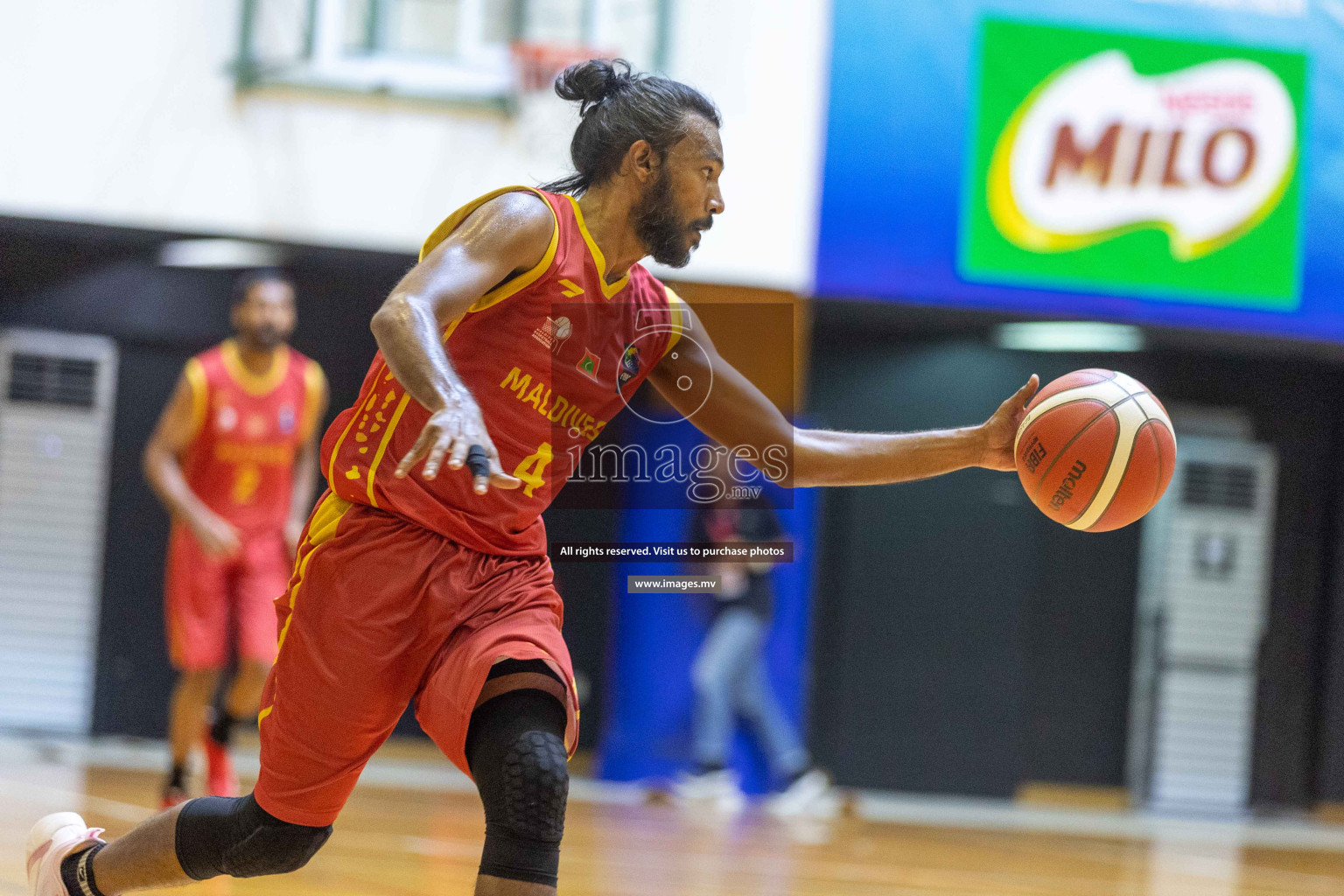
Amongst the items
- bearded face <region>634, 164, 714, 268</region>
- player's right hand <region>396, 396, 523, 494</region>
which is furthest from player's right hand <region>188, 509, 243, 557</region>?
player's right hand <region>396, 396, 523, 494</region>

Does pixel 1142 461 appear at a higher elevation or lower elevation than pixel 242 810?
higher

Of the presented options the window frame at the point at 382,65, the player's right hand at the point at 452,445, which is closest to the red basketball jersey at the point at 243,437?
the window frame at the point at 382,65

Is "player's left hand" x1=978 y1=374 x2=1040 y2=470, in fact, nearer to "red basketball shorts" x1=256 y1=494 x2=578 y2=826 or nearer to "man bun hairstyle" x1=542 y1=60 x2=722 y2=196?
"man bun hairstyle" x1=542 y1=60 x2=722 y2=196

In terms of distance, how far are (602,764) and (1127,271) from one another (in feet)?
13.1

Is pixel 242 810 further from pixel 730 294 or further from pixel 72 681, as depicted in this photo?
pixel 72 681

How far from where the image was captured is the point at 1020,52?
760 centimetres

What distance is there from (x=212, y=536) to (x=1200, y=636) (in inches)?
246

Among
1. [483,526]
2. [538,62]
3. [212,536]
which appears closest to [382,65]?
[538,62]

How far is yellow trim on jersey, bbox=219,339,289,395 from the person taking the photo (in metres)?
5.62

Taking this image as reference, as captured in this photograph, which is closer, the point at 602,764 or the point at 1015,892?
the point at 1015,892

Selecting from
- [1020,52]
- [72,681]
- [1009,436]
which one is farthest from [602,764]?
[1009,436]

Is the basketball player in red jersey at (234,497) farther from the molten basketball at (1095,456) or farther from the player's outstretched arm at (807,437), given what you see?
the molten basketball at (1095,456)

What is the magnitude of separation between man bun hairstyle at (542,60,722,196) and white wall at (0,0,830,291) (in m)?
4.62

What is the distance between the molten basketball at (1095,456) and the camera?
2.75m
